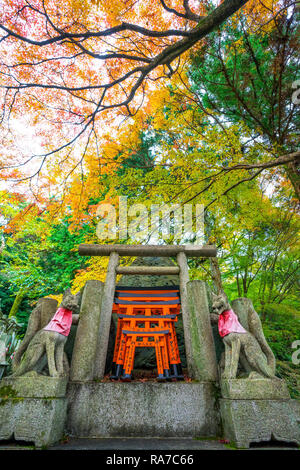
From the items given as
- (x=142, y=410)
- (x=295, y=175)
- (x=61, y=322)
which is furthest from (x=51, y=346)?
(x=295, y=175)

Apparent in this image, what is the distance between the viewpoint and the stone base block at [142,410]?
2.92 m

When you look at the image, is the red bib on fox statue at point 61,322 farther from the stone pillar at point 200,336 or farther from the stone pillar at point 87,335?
the stone pillar at point 200,336

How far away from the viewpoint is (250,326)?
136 inches

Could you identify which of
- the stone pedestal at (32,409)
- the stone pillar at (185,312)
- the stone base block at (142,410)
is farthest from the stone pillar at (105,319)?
the stone pillar at (185,312)

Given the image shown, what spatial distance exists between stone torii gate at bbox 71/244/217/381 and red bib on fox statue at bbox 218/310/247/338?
34 cm

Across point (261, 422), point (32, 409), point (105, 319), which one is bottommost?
point (261, 422)

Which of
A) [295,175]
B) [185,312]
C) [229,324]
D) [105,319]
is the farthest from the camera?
[295,175]

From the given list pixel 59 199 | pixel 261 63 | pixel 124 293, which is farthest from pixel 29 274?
pixel 261 63

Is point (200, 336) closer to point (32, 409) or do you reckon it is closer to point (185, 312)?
point (185, 312)

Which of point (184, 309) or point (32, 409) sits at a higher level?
point (184, 309)

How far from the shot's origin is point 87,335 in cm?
354

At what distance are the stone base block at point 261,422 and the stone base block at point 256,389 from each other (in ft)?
0.16

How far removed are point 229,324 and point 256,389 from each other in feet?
2.68

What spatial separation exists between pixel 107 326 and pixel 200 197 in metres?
5.54
